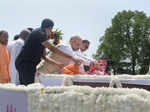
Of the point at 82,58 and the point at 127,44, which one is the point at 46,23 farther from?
the point at 127,44

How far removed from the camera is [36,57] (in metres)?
4.23

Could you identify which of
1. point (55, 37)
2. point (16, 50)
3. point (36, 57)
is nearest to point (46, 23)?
point (36, 57)

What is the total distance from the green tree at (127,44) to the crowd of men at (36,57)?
33.6 m

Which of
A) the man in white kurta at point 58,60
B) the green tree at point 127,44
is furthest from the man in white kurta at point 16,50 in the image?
the green tree at point 127,44

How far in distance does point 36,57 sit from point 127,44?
37273 mm

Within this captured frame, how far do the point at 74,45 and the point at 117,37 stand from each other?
3629cm

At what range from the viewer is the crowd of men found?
414cm

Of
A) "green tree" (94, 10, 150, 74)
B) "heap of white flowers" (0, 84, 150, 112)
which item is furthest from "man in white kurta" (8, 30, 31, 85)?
"green tree" (94, 10, 150, 74)

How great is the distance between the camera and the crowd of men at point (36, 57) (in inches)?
163

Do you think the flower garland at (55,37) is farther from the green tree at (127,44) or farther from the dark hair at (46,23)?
the green tree at (127,44)

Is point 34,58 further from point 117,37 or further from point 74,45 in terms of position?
point 117,37

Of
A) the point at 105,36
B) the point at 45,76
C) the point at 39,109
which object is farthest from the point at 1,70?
the point at 105,36

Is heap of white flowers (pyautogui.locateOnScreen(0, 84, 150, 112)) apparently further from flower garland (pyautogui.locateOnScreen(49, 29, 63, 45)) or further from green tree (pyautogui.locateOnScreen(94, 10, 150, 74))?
green tree (pyautogui.locateOnScreen(94, 10, 150, 74))

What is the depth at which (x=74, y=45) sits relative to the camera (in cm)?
577
